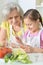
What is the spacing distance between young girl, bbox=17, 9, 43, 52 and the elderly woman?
0.15 feet

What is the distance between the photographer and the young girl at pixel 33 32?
1048 millimetres

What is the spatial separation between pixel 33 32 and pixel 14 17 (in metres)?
0.14

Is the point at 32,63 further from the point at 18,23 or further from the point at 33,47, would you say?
the point at 18,23

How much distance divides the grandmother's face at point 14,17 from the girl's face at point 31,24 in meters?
0.06

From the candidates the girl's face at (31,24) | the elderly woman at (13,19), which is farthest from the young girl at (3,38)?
the girl's face at (31,24)

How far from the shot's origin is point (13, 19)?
113 centimetres

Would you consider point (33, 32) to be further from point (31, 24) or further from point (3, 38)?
point (3, 38)

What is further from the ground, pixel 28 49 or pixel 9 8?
pixel 9 8

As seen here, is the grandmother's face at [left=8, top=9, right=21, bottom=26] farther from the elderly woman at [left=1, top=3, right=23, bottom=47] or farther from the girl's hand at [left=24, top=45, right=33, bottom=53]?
the girl's hand at [left=24, top=45, right=33, bottom=53]

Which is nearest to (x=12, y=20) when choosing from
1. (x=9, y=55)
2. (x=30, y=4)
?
(x=30, y=4)

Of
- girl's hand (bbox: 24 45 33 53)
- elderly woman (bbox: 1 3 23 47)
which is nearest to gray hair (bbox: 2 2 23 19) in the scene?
elderly woman (bbox: 1 3 23 47)

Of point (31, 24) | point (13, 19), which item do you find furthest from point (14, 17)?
point (31, 24)

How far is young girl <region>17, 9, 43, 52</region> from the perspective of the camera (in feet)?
3.44

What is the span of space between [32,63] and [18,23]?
0.35 metres
